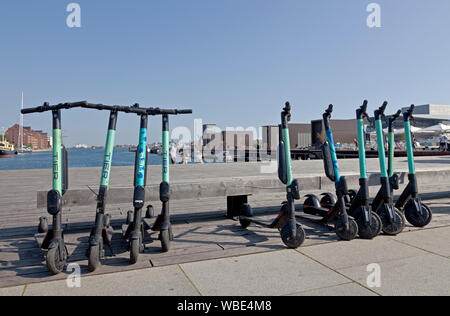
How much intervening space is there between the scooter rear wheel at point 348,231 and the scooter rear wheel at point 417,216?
1.24m

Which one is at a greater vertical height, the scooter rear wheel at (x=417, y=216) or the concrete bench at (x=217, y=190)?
the concrete bench at (x=217, y=190)

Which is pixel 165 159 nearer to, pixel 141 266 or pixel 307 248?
pixel 141 266

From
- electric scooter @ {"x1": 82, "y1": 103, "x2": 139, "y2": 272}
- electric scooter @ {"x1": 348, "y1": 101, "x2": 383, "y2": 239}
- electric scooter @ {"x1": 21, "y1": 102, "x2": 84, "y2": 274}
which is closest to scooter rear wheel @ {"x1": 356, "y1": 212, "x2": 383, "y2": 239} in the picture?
electric scooter @ {"x1": 348, "y1": 101, "x2": 383, "y2": 239}

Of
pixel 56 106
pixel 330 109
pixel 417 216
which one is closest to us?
pixel 56 106

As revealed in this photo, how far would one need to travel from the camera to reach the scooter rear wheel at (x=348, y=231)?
399 cm

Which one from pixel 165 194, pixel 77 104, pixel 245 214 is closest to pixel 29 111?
pixel 77 104

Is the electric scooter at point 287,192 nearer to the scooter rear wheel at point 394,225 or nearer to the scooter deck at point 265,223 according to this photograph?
the scooter deck at point 265,223

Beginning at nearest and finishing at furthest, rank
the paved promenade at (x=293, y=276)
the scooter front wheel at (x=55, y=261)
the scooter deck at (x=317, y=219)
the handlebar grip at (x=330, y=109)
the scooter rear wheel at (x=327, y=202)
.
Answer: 1. the paved promenade at (x=293, y=276)
2. the scooter front wheel at (x=55, y=261)
3. the handlebar grip at (x=330, y=109)
4. the scooter deck at (x=317, y=219)
5. the scooter rear wheel at (x=327, y=202)

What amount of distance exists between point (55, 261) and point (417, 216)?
4.44 m

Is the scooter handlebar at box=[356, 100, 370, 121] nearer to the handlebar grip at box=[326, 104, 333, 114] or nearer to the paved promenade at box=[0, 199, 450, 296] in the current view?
the handlebar grip at box=[326, 104, 333, 114]

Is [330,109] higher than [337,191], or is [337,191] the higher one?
[330,109]

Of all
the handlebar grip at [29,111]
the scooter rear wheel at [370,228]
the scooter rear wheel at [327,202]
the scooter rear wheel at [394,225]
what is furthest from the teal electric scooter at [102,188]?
the scooter rear wheel at [327,202]

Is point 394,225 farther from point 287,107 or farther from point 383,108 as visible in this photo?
point 287,107

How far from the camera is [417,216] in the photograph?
15.3 feet
